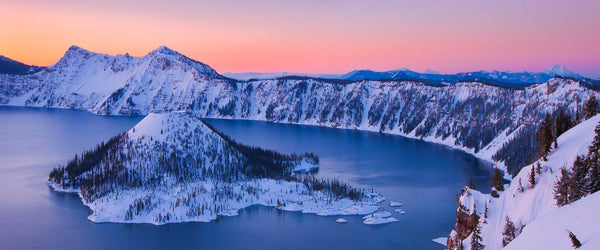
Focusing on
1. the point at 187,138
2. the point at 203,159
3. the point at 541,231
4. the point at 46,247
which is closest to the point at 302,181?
the point at 203,159

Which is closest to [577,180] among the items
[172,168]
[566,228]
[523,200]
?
[523,200]

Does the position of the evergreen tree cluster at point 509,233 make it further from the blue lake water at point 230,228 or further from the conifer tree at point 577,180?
the blue lake water at point 230,228

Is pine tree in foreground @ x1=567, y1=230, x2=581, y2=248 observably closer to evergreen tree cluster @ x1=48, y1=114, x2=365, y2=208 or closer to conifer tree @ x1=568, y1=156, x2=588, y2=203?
conifer tree @ x1=568, y1=156, x2=588, y2=203

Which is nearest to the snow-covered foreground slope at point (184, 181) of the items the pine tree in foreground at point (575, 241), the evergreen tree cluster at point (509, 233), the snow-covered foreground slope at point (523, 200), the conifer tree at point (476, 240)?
the snow-covered foreground slope at point (523, 200)

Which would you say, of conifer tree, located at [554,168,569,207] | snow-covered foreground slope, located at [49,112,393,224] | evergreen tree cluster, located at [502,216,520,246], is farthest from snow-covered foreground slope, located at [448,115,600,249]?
snow-covered foreground slope, located at [49,112,393,224]

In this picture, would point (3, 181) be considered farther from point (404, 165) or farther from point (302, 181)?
point (404, 165)

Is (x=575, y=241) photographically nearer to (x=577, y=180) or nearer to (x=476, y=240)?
(x=577, y=180)
